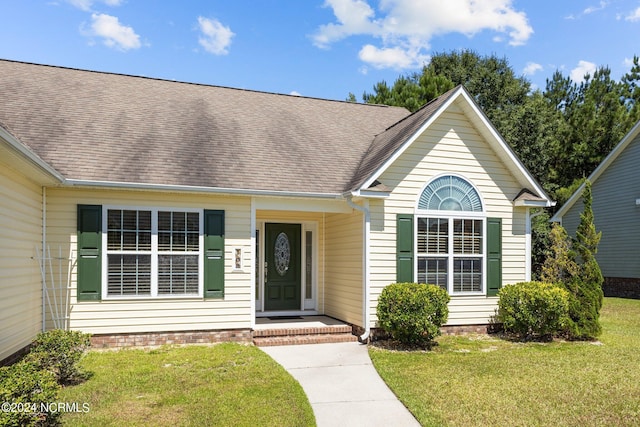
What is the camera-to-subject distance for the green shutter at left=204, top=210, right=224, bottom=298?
9531 mm

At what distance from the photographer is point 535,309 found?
995 centimetres

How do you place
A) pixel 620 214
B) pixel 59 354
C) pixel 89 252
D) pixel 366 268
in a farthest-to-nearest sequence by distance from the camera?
pixel 620 214
pixel 366 268
pixel 89 252
pixel 59 354

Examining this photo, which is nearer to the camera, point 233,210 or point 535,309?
point 233,210

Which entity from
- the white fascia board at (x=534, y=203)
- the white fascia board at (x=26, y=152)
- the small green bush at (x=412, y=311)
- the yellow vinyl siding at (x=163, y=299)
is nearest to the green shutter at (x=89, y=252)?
the yellow vinyl siding at (x=163, y=299)

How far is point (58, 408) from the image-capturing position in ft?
16.5

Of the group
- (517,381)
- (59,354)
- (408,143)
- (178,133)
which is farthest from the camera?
(178,133)

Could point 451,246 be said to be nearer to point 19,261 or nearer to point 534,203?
point 534,203

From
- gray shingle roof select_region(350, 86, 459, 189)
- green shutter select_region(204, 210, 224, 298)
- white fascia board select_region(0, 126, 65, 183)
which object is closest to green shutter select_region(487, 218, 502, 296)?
gray shingle roof select_region(350, 86, 459, 189)

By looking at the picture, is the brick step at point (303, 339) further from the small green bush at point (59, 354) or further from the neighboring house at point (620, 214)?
the neighboring house at point (620, 214)

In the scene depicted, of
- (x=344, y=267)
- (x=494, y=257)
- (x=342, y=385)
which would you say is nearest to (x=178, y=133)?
(x=344, y=267)

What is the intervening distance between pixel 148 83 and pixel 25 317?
24.5 feet

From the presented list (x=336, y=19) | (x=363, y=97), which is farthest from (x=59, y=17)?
(x=363, y=97)

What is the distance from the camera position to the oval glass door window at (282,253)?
39.8 ft

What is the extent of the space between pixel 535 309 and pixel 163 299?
7.31m
